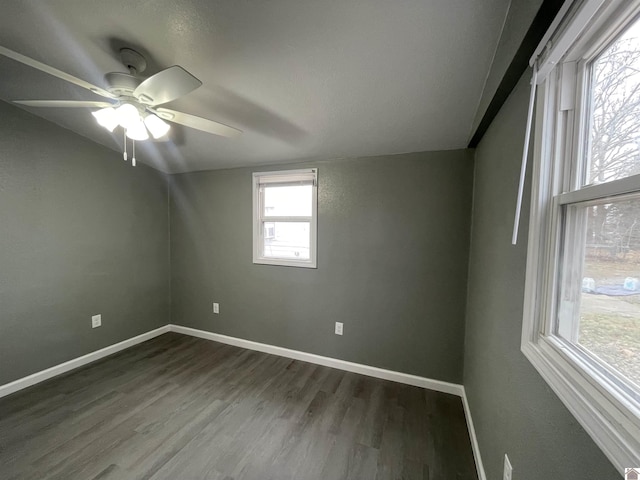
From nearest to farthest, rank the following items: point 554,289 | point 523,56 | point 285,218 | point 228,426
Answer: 1. point 554,289
2. point 523,56
3. point 228,426
4. point 285,218

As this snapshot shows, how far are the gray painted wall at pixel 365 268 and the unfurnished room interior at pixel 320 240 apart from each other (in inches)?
1.0

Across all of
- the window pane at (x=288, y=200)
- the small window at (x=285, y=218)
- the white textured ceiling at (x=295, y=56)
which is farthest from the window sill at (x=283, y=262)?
the white textured ceiling at (x=295, y=56)

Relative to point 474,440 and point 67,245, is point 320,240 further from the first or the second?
point 67,245

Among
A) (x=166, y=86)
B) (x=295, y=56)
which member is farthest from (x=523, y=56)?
(x=166, y=86)

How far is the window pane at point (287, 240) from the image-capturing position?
2.73 meters

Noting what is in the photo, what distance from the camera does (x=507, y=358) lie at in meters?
1.17

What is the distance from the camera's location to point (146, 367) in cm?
252

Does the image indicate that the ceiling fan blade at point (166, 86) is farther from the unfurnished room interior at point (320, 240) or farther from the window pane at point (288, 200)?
the window pane at point (288, 200)

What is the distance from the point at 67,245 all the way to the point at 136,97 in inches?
79.7

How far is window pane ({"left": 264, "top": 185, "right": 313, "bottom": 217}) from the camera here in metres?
2.69

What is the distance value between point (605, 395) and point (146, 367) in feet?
10.6

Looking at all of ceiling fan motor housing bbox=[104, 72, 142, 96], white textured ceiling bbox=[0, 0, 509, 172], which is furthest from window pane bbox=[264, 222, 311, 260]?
ceiling fan motor housing bbox=[104, 72, 142, 96]

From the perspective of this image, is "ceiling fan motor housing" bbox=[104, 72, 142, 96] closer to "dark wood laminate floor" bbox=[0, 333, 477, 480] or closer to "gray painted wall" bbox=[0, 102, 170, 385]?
"gray painted wall" bbox=[0, 102, 170, 385]

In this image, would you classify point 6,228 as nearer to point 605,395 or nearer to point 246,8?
point 246,8
